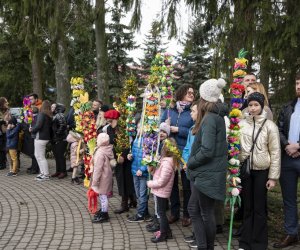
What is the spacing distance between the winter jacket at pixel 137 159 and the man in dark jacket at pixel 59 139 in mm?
4084

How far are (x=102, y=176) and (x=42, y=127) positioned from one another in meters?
3.81

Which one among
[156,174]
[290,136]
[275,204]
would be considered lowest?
[275,204]

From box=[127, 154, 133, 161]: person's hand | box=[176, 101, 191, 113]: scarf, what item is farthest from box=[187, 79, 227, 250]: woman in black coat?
box=[127, 154, 133, 161]: person's hand

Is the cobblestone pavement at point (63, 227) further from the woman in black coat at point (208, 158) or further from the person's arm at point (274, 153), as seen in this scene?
the person's arm at point (274, 153)

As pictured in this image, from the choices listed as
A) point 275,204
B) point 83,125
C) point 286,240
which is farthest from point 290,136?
point 83,125

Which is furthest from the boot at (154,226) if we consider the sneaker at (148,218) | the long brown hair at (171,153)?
the long brown hair at (171,153)

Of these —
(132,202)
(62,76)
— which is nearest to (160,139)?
(132,202)

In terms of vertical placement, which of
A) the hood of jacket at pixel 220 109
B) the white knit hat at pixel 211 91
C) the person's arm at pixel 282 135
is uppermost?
the white knit hat at pixel 211 91

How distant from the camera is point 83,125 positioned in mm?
7938

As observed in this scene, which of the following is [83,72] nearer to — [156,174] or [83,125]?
[83,125]

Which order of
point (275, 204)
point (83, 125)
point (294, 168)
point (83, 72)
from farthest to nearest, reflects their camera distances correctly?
point (83, 72) → point (83, 125) → point (275, 204) → point (294, 168)

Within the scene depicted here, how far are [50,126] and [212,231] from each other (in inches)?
248

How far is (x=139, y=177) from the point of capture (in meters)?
6.11

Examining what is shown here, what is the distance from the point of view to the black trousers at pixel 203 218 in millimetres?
4355
